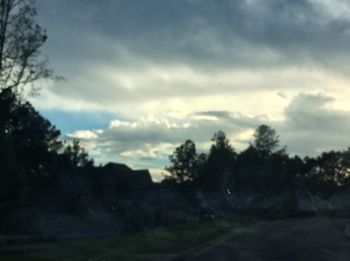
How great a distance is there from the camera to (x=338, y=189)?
11775 cm

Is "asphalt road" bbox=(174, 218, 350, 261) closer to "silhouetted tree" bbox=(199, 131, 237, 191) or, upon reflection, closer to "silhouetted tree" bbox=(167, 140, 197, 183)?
"silhouetted tree" bbox=(199, 131, 237, 191)

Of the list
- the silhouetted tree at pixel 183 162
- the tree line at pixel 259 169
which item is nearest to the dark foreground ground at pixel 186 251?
the tree line at pixel 259 169

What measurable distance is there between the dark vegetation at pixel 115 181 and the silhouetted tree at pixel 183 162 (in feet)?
0.62

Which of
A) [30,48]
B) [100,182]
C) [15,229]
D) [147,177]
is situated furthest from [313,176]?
[30,48]

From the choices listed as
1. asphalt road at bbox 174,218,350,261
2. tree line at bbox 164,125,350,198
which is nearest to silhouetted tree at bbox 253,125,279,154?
tree line at bbox 164,125,350,198

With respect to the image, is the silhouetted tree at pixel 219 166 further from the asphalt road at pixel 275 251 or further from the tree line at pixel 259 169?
the asphalt road at pixel 275 251

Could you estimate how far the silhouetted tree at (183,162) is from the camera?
126 metres

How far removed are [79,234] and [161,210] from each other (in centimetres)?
1895

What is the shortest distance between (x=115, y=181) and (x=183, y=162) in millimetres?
72221

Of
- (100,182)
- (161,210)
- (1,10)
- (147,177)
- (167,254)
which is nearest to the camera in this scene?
(167,254)

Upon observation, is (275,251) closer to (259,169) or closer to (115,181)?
(115,181)

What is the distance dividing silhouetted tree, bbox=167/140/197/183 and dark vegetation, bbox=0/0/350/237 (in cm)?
19

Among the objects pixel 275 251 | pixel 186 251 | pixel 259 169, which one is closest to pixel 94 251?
pixel 186 251

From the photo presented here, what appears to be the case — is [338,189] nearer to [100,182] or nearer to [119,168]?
[119,168]
